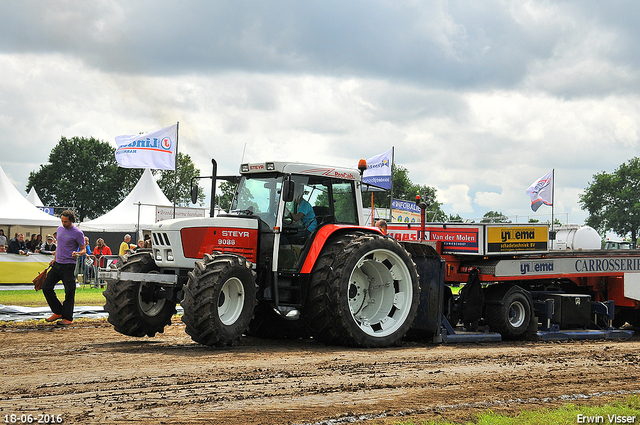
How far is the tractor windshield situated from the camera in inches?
349

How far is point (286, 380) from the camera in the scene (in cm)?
620

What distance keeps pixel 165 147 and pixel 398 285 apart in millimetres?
16779

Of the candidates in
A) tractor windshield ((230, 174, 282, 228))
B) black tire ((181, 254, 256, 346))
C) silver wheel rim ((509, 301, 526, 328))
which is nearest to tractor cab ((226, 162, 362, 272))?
tractor windshield ((230, 174, 282, 228))

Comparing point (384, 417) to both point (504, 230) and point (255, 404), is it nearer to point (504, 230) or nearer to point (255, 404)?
point (255, 404)

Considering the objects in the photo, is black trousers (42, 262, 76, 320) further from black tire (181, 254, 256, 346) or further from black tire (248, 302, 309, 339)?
black tire (181, 254, 256, 346)

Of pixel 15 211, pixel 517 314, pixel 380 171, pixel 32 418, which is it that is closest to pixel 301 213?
pixel 517 314

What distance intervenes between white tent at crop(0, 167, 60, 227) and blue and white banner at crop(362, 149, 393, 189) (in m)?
13.4

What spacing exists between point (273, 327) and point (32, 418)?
539 centimetres

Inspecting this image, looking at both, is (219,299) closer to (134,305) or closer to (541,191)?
(134,305)

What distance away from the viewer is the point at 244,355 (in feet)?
25.2

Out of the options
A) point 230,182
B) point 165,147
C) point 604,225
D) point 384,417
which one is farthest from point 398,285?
point 604,225

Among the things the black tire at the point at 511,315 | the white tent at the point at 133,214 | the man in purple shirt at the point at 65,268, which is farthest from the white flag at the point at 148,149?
the black tire at the point at 511,315

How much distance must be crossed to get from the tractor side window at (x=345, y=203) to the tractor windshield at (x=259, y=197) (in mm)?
976

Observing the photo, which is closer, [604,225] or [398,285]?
[398,285]
